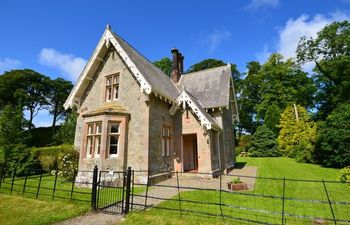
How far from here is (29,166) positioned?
696 inches

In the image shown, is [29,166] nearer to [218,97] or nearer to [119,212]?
[119,212]

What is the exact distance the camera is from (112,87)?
1491 cm

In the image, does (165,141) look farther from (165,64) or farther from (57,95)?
(57,95)

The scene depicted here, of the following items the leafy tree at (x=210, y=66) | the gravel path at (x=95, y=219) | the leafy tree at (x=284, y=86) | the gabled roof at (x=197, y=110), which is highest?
the leafy tree at (x=210, y=66)

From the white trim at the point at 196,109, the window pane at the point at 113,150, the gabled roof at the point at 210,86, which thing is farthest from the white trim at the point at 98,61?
the gabled roof at the point at 210,86

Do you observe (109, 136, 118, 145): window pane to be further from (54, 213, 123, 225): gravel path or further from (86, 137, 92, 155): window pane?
(54, 213, 123, 225): gravel path

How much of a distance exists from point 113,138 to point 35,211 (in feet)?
19.5

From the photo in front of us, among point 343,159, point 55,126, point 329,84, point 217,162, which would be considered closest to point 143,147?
point 217,162

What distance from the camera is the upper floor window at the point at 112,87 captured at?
48.4 ft

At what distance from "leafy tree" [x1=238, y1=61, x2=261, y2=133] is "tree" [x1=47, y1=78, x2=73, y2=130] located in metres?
40.5

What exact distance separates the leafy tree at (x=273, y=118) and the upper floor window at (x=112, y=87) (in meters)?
28.6

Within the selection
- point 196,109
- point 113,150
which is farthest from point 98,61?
point 196,109

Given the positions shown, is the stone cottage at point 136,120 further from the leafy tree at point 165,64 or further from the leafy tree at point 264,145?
the leafy tree at point 165,64

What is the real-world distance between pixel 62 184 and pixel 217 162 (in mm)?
10046
